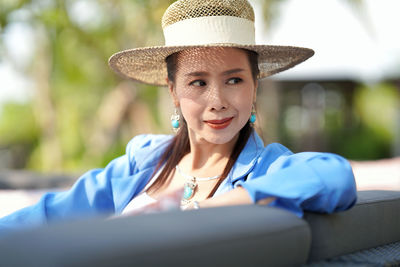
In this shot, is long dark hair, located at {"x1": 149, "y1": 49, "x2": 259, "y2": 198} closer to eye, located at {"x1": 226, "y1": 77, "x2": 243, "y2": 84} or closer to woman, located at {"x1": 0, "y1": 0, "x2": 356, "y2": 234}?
woman, located at {"x1": 0, "y1": 0, "x2": 356, "y2": 234}

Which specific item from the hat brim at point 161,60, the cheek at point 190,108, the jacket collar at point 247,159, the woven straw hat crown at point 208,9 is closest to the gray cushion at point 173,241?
the jacket collar at point 247,159

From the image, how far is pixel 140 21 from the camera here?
9.50 metres

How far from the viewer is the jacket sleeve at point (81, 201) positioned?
2041 mm

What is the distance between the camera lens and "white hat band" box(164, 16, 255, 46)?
1.90 metres

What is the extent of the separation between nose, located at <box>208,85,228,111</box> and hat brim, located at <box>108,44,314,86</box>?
0.17 m

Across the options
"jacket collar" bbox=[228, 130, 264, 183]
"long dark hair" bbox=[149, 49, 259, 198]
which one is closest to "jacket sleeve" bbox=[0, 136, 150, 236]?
"long dark hair" bbox=[149, 49, 259, 198]

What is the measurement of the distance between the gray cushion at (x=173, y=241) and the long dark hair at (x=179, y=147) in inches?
29.5

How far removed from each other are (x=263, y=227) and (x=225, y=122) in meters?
0.79

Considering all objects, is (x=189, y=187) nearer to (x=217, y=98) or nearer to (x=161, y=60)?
(x=217, y=98)

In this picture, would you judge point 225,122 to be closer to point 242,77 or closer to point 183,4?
point 242,77

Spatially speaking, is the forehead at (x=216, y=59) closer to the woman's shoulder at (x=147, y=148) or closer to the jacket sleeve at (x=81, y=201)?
the woman's shoulder at (x=147, y=148)

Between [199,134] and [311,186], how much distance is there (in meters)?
0.73

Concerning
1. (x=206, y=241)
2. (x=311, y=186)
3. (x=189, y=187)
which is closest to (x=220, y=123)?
(x=189, y=187)

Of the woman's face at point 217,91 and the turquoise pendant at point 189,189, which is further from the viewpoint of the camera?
the turquoise pendant at point 189,189
